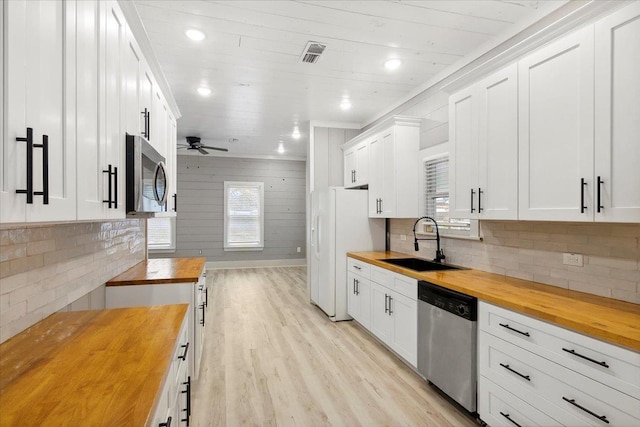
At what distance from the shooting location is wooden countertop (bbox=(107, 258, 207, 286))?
2.53 m

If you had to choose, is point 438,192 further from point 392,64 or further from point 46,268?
point 46,268

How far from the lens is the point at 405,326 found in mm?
3053

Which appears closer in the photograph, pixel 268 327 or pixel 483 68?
pixel 483 68

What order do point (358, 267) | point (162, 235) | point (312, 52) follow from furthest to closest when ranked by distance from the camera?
point (162, 235), point (358, 267), point (312, 52)

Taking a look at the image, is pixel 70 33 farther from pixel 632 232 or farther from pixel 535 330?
pixel 632 232

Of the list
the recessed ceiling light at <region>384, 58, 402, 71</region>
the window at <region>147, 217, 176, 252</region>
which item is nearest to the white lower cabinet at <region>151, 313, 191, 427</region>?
the recessed ceiling light at <region>384, 58, 402, 71</region>

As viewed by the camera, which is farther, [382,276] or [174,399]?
[382,276]

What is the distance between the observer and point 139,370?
3.86ft

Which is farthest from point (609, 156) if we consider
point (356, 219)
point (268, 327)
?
point (268, 327)

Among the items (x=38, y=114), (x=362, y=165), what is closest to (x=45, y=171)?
(x=38, y=114)

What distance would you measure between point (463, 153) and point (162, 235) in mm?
6844

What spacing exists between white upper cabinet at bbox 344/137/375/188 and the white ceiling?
22.1 inches

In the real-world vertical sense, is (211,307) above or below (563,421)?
below

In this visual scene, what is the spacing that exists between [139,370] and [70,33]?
1160mm
